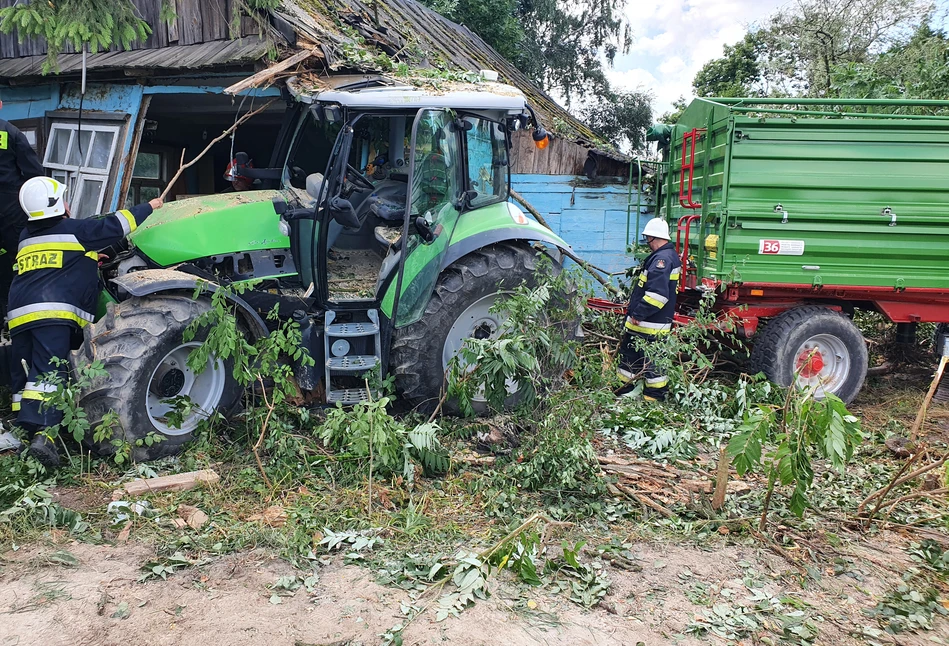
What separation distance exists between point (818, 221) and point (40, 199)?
6.04 meters

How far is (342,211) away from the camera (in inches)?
188

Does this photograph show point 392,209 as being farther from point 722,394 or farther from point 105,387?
point 722,394

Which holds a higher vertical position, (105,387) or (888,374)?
(105,387)

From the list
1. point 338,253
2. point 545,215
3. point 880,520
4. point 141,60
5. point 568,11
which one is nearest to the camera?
point 880,520

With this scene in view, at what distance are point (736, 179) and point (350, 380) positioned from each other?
3772mm

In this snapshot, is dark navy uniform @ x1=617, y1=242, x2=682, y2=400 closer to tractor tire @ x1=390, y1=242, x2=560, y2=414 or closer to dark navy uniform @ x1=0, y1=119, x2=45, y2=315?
tractor tire @ x1=390, y1=242, x2=560, y2=414

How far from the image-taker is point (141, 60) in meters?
7.47

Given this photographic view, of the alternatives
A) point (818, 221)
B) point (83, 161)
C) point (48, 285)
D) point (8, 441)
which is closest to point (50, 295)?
point (48, 285)

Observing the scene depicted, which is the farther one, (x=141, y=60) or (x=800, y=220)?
(x=141, y=60)

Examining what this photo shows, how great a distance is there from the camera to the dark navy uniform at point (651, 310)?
6.18m

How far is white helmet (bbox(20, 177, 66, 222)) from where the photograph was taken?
4.38m

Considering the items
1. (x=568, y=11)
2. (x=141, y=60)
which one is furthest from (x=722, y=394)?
(x=568, y=11)

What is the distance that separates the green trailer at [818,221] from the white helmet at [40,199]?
5.08 m

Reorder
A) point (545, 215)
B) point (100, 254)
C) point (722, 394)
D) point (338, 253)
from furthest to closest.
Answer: point (545, 215)
point (722, 394)
point (338, 253)
point (100, 254)
